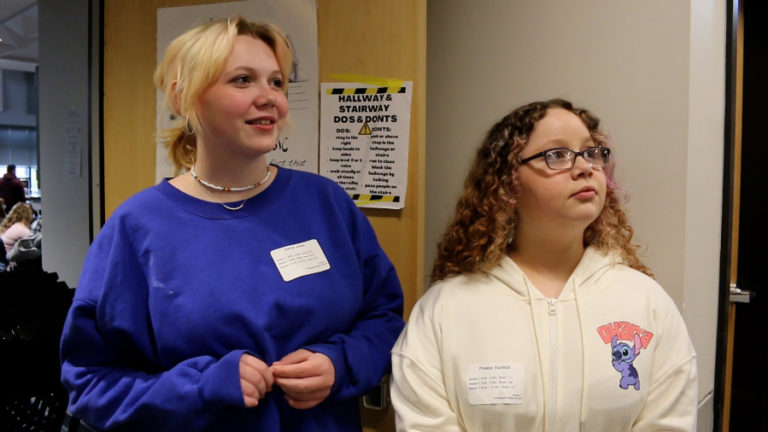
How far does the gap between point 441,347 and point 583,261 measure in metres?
0.39

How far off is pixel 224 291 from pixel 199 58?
46 cm

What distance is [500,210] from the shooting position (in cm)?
126

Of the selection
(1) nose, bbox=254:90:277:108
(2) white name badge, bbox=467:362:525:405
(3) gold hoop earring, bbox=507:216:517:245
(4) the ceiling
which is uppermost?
(4) the ceiling

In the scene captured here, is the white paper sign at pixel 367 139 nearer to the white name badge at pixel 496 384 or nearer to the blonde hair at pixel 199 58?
the blonde hair at pixel 199 58

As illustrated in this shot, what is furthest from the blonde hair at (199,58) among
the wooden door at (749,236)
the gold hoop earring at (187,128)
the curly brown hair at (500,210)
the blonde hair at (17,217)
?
the blonde hair at (17,217)

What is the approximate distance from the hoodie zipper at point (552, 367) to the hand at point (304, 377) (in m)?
0.45

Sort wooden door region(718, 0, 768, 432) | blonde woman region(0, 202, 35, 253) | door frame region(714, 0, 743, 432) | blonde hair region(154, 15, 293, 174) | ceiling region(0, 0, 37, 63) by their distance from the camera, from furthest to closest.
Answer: ceiling region(0, 0, 37, 63) → blonde woman region(0, 202, 35, 253) → wooden door region(718, 0, 768, 432) → door frame region(714, 0, 743, 432) → blonde hair region(154, 15, 293, 174)

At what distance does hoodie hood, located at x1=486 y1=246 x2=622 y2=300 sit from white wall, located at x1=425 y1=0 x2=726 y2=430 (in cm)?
30

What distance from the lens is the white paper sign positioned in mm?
1458

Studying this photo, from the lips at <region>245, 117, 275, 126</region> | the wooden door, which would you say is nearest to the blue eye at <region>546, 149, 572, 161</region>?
the lips at <region>245, 117, 275, 126</region>

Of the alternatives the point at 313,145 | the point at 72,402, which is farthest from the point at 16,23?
the point at 72,402

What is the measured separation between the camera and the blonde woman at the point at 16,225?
415 cm

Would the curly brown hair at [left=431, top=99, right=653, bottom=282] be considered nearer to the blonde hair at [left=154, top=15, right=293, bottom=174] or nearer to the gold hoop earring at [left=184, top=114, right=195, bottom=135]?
the blonde hair at [left=154, top=15, right=293, bottom=174]

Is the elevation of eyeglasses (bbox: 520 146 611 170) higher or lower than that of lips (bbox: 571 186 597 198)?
Answer: higher
